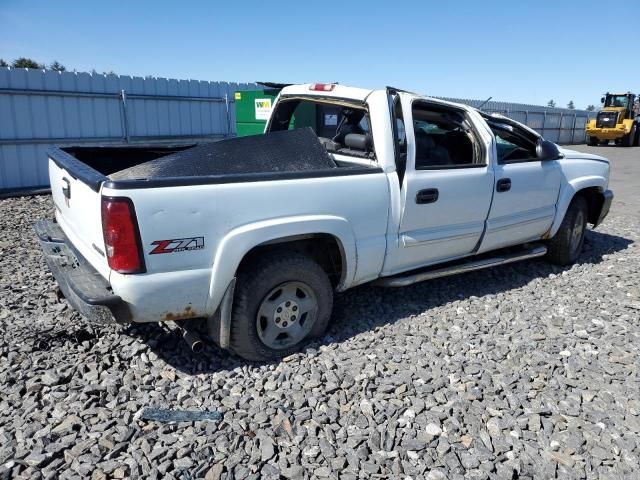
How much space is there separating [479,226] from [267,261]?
2.14 meters

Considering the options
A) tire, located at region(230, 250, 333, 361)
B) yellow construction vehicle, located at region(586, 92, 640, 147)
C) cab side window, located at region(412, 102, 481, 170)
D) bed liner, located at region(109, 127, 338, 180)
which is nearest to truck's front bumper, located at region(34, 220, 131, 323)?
bed liner, located at region(109, 127, 338, 180)

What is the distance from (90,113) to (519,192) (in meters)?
9.53

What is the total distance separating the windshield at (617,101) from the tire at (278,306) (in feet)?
104

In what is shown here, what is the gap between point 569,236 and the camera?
5.69 metres

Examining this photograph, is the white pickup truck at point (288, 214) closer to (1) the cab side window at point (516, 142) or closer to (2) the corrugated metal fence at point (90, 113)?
(1) the cab side window at point (516, 142)

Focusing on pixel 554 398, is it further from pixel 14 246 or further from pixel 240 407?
pixel 14 246

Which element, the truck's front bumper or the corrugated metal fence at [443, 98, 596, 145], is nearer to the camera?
→ the truck's front bumper

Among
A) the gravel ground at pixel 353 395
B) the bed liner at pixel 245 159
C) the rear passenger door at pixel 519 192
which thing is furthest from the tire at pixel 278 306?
the rear passenger door at pixel 519 192

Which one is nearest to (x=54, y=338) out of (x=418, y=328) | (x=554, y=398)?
(x=418, y=328)

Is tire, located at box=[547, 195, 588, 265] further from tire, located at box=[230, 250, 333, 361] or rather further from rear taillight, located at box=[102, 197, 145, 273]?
rear taillight, located at box=[102, 197, 145, 273]

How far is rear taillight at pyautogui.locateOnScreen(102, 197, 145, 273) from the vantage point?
276 centimetres

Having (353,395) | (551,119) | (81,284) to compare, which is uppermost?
(551,119)

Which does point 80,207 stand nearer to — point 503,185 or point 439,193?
point 439,193

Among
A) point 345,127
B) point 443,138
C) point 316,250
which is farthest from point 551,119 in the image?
point 316,250
